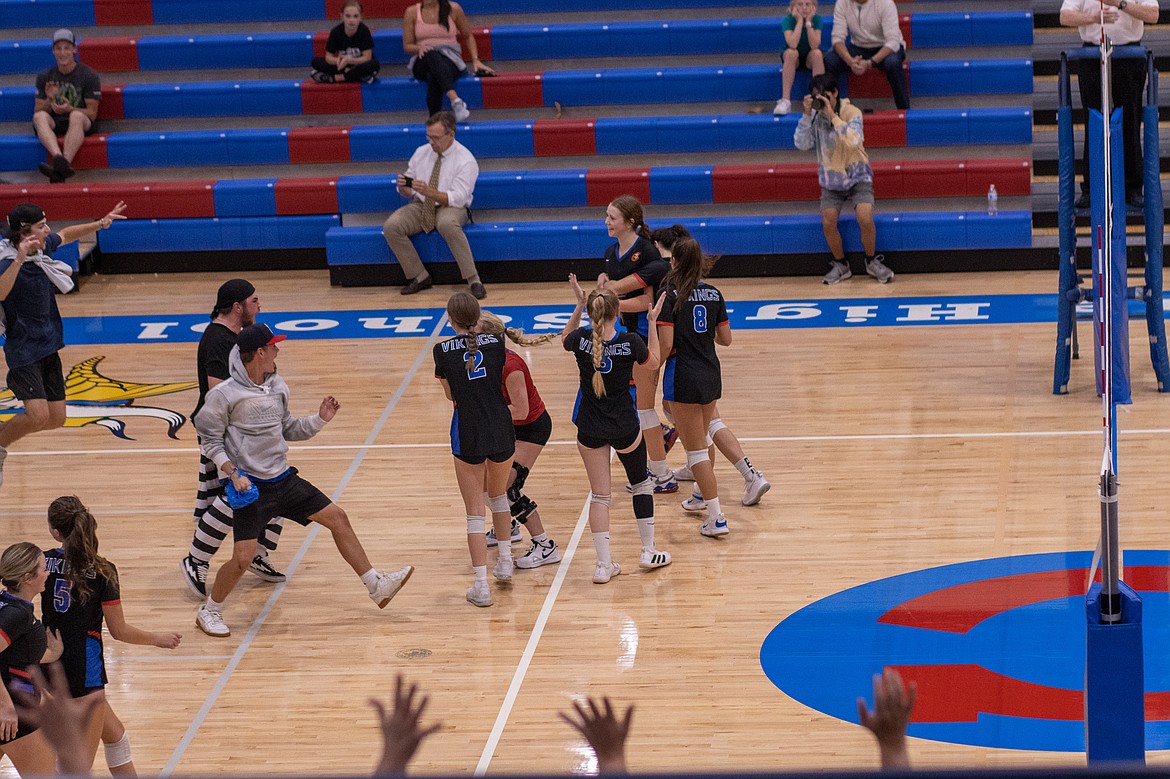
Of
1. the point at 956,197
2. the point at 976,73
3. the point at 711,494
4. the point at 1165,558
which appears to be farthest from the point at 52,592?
the point at 976,73

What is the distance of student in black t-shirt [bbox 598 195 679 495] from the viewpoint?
27.7ft

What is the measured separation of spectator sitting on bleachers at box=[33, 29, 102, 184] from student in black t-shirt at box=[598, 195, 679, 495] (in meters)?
7.91

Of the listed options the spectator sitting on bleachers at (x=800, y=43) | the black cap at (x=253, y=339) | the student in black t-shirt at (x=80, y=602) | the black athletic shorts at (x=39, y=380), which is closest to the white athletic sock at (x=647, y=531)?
the black cap at (x=253, y=339)

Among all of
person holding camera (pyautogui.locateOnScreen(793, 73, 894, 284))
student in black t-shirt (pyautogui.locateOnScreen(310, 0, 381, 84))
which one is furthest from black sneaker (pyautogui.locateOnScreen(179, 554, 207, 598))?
student in black t-shirt (pyautogui.locateOnScreen(310, 0, 381, 84))

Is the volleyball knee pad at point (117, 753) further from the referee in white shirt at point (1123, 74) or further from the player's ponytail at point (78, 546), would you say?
the referee in white shirt at point (1123, 74)

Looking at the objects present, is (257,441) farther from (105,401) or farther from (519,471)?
(105,401)

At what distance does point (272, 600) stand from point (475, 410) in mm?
1513

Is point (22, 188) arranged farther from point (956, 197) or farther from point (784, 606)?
point (784, 606)

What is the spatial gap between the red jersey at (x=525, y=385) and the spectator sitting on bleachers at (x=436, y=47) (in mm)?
7260

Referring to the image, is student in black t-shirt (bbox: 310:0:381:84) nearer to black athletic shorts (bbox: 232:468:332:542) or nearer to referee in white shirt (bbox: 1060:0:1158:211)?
referee in white shirt (bbox: 1060:0:1158:211)

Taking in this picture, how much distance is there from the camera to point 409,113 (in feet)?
49.2

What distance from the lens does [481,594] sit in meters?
7.39

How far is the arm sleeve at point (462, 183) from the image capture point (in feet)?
43.1

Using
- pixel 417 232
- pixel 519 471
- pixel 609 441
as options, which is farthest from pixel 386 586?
pixel 417 232
